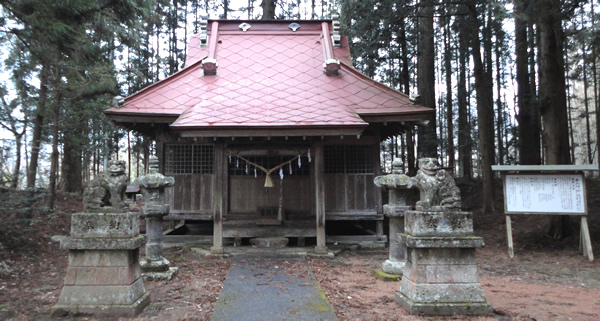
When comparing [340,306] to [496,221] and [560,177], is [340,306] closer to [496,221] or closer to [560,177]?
[560,177]

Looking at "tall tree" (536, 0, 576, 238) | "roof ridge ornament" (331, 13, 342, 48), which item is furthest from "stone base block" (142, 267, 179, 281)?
"tall tree" (536, 0, 576, 238)

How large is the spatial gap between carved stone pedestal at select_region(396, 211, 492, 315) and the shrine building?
3.29 m

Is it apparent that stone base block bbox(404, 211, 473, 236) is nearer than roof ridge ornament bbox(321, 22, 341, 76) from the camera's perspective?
Yes

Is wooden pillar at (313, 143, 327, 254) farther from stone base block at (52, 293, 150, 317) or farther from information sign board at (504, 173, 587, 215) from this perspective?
stone base block at (52, 293, 150, 317)

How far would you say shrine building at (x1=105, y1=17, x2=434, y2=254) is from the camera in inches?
314

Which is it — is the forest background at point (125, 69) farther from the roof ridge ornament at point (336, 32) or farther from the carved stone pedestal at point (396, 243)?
the carved stone pedestal at point (396, 243)

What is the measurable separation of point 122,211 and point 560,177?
862 cm

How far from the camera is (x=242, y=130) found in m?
7.59

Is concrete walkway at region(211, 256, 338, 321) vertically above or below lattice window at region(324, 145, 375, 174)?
below

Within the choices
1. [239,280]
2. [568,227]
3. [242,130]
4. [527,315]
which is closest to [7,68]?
[242,130]

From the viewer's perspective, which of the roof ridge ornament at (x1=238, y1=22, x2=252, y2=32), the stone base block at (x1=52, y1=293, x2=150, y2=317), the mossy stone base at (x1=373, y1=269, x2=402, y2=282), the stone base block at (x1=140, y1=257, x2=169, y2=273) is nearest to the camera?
the stone base block at (x1=52, y1=293, x2=150, y2=317)

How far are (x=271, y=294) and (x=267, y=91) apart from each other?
18.2ft

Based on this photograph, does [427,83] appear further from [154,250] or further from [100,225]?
[100,225]

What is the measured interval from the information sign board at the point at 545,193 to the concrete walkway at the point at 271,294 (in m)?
4.92
